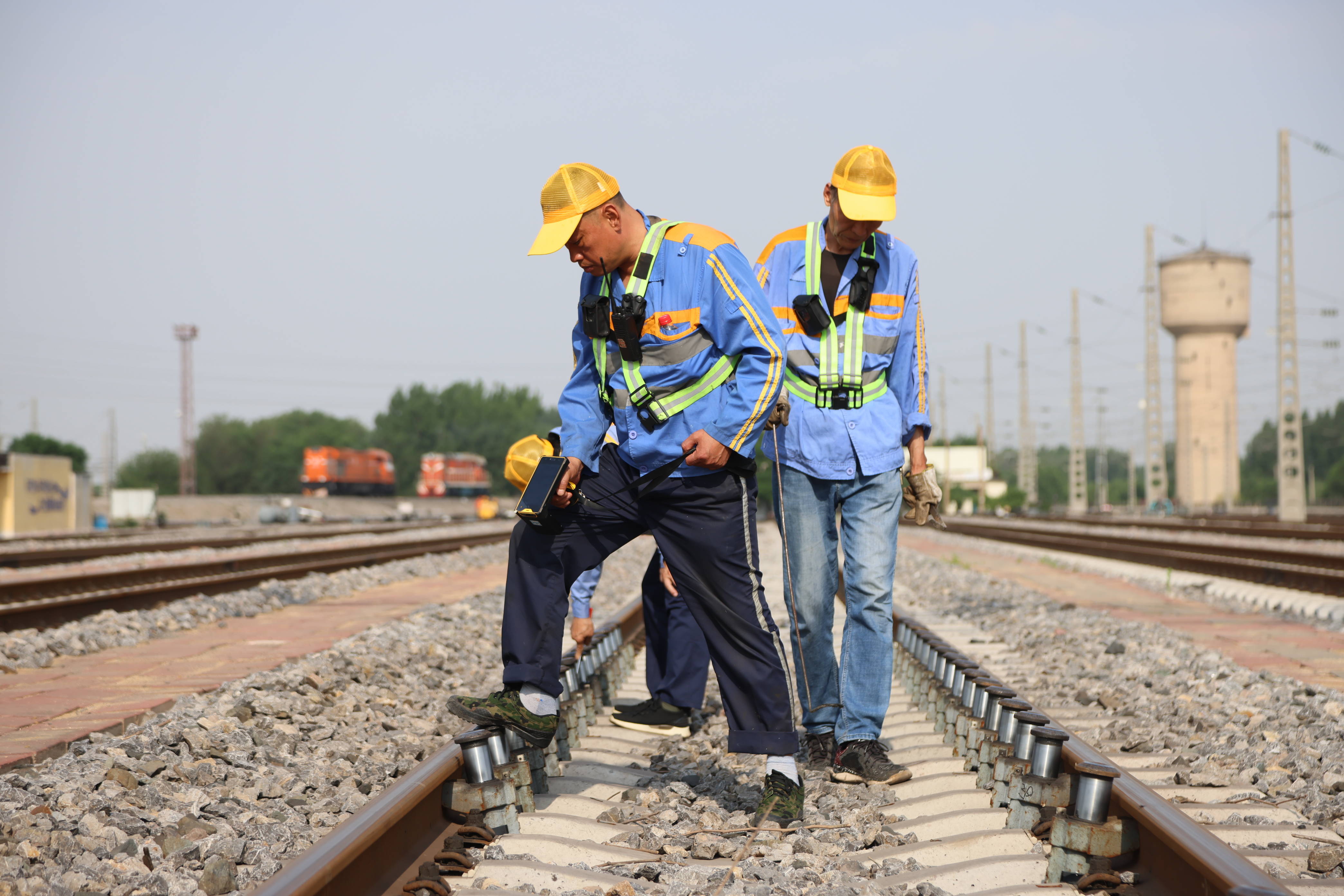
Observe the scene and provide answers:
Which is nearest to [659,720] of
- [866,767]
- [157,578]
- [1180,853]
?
[866,767]

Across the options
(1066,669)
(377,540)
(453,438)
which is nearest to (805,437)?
(1066,669)

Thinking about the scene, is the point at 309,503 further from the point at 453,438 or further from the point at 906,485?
the point at 453,438

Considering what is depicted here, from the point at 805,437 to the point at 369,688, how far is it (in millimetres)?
2965

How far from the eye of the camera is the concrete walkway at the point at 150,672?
4.66 metres

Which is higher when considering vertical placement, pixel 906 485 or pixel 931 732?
pixel 906 485

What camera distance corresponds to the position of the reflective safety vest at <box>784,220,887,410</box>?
13.9 ft

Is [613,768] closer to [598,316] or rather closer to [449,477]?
[598,316]

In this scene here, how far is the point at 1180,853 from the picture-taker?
8.32 feet

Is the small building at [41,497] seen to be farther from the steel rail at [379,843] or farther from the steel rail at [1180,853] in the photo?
the steel rail at [1180,853]

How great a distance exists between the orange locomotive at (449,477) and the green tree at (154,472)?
40.4 meters

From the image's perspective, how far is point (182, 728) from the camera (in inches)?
174

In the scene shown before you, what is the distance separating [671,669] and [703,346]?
2.10 metres

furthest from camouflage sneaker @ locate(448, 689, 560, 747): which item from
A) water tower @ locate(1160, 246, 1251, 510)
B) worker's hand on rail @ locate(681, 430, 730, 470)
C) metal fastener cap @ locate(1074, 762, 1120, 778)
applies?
water tower @ locate(1160, 246, 1251, 510)

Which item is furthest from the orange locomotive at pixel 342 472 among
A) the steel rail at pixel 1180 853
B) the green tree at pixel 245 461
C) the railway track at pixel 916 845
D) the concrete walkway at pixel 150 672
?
the steel rail at pixel 1180 853
